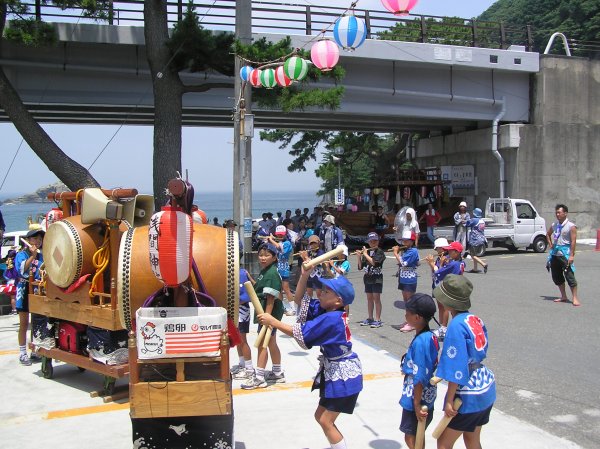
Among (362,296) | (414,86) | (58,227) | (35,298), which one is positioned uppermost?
(414,86)

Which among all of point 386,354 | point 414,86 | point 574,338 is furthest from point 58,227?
point 414,86

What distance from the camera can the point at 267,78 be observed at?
40.2ft

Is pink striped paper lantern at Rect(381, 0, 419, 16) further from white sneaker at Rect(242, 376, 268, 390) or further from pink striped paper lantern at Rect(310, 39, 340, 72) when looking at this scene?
white sneaker at Rect(242, 376, 268, 390)

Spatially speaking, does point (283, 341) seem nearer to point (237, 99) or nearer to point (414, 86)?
point (237, 99)

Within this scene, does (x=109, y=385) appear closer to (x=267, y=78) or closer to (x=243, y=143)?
(x=267, y=78)

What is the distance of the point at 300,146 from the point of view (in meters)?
35.3

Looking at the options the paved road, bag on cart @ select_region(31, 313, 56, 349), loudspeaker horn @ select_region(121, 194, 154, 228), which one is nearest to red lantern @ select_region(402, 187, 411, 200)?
the paved road

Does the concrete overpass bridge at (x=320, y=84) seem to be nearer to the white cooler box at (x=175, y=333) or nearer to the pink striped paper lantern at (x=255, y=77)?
the pink striped paper lantern at (x=255, y=77)

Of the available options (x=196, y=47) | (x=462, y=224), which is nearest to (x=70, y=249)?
(x=196, y=47)

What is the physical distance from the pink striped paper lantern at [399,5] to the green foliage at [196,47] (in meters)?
4.84

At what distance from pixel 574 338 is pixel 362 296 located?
16.7ft

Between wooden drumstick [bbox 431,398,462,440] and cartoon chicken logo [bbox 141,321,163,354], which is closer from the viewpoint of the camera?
wooden drumstick [bbox 431,398,462,440]

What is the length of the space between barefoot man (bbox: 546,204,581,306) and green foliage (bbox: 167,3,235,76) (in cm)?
760

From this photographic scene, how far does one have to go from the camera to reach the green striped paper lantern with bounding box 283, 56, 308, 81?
11.6 meters
